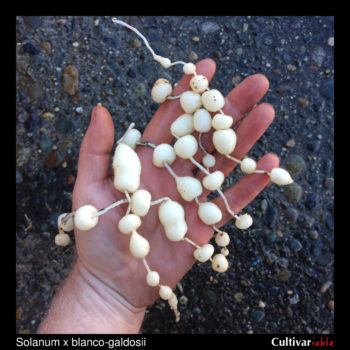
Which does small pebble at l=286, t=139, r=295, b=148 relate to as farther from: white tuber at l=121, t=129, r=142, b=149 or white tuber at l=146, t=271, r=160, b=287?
white tuber at l=146, t=271, r=160, b=287

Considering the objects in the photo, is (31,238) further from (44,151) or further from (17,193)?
(44,151)

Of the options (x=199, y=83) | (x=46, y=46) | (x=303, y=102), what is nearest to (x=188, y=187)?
(x=199, y=83)

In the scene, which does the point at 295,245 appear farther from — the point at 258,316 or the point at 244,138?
the point at 244,138

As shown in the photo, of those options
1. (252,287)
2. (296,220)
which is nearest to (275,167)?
(296,220)

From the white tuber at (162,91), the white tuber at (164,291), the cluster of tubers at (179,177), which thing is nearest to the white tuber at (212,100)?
the cluster of tubers at (179,177)

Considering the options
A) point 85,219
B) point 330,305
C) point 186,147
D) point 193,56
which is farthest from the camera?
point 193,56

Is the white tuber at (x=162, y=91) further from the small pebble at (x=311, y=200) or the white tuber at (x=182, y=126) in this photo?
the small pebble at (x=311, y=200)

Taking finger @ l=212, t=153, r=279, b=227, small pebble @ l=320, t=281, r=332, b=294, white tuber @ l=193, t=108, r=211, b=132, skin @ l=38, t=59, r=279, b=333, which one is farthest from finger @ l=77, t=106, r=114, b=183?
small pebble @ l=320, t=281, r=332, b=294
